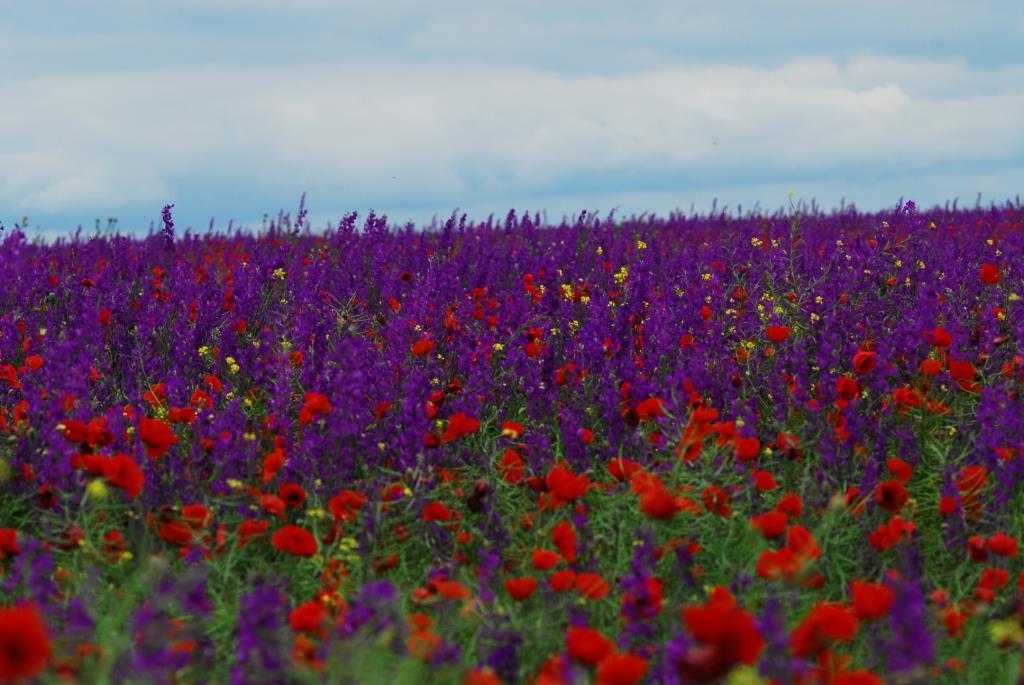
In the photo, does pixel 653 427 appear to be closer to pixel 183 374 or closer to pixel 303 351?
pixel 303 351

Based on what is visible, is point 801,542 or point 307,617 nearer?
point 307,617

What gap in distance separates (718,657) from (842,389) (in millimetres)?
1925

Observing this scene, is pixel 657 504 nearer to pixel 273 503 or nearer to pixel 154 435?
pixel 273 503

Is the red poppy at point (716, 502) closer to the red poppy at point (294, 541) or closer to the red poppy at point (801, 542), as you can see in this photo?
the red poppy at point (801, 542)

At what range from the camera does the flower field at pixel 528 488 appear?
7.20 ft

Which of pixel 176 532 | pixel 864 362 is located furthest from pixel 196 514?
pixel 864 362

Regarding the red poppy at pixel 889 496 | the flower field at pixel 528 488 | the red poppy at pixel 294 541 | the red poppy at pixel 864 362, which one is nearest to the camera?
the flower field at pixel 528 488

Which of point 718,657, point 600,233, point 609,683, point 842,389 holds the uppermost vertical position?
point 600,233

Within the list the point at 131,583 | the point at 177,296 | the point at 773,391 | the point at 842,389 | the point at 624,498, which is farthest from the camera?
the point at 177,296

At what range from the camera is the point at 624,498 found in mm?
3082

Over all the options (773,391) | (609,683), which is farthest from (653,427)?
(609,683)

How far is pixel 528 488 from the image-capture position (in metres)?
3.44

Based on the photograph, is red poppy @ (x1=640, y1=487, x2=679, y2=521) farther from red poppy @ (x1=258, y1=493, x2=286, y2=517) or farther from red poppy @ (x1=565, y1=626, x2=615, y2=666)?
red poppy @ (x1=258, y1=493, x2=286, y2=517)

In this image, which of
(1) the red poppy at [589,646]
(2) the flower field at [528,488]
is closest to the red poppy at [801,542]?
(2) the flower field at [528,488]
